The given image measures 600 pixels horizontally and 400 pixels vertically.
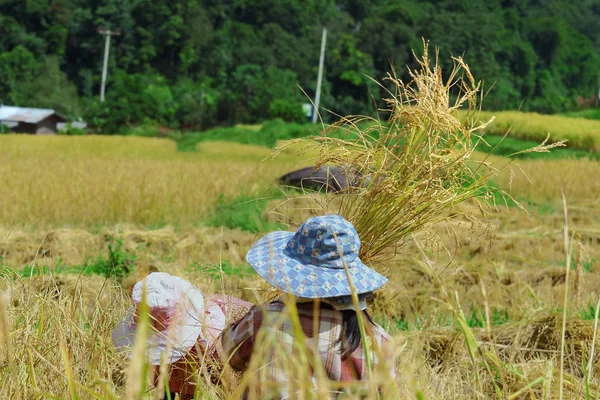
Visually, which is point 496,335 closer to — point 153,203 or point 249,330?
point 249,330

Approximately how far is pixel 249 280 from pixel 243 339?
8.94 ft

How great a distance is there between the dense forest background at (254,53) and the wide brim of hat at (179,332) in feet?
128

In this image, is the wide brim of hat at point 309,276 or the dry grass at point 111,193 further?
the dry grass at point 111,193

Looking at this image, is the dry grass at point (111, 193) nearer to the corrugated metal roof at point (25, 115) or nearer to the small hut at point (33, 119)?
the corrugated metal roof at point (25, 115)

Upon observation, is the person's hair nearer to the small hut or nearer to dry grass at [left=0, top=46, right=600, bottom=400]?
dry grass at [left=0, top=46, right=600, bottom=400]

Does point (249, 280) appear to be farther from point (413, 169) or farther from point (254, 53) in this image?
point (254, 53)

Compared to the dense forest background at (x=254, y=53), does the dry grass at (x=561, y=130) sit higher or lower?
higher

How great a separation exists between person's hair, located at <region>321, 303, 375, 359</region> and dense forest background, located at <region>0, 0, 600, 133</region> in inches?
1543

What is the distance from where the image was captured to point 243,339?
2.17m

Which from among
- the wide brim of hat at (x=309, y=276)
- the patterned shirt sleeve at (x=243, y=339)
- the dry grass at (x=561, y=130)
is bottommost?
the dry grass at (x=561, y=130)

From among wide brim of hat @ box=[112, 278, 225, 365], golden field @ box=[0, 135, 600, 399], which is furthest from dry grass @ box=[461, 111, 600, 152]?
wide brim of hat @ box=[112, 278, 225, 365]

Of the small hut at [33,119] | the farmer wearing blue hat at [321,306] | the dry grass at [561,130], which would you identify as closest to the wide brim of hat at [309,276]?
the farmer wearing blue hat at [321,306]

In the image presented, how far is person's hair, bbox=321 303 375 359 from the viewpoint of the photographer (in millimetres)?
2121

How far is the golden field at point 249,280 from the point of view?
7.13 ft
